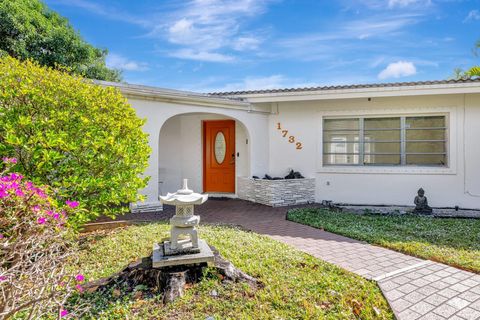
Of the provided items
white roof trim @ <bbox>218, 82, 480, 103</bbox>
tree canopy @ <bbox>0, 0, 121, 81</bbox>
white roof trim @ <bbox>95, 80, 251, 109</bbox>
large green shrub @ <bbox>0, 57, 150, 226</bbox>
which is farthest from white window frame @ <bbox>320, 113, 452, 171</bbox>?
tree canopy @ <bbox>0, 0, 121, 81</bbox>

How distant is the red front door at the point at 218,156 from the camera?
40.4 feet

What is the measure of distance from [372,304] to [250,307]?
162 cm

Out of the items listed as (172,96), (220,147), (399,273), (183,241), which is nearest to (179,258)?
(183,241)

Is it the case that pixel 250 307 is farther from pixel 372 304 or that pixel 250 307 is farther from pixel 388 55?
pixel 388 55

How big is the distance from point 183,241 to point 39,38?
17.3m

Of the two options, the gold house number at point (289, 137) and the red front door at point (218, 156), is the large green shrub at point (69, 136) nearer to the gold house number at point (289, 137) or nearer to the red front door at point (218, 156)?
the red front door at point (218, 156)

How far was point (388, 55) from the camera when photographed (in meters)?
18.7

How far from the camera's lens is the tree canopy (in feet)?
49.3

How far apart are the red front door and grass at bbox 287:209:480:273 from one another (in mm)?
3839

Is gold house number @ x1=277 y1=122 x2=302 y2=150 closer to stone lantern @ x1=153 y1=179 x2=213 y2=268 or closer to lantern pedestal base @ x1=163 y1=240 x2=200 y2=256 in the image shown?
stone lantern @ x1=153 y1=179 x2=213 y2=268

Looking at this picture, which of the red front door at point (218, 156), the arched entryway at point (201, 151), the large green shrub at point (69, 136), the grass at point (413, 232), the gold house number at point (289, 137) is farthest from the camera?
the red front door at point (218, 156)

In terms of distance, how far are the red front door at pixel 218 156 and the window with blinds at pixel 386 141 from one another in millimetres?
3821

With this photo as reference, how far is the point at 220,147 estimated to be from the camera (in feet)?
41.0

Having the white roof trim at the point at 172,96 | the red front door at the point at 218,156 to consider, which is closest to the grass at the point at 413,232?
the red front door at the point at 218,156
